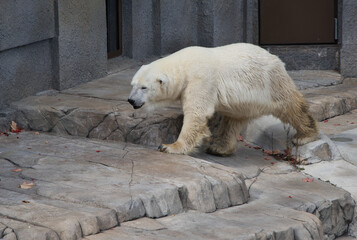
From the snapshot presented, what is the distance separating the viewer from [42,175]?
546 cm

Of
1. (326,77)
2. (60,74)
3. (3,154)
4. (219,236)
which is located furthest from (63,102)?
(326,77)

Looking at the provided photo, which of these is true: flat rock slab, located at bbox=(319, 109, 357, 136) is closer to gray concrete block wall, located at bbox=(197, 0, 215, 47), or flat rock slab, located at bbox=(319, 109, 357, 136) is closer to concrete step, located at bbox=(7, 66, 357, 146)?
concrete step, located at bbox=(7, 66, 357, 146)

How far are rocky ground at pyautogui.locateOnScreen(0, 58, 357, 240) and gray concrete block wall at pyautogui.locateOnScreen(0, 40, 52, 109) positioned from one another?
0.16m

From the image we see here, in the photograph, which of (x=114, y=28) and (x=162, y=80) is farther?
(x=114, y=28)

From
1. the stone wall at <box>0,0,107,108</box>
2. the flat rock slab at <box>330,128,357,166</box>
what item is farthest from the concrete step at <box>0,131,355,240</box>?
the stone wall at <box>0,0,107,108</box>

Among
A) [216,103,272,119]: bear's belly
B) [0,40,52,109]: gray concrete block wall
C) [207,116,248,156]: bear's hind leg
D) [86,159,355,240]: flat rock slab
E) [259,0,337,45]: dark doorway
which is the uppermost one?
[259,0,337,45]: dark doorway

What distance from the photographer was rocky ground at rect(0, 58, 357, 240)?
468 cm

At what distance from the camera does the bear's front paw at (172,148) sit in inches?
249

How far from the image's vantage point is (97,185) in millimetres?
5227

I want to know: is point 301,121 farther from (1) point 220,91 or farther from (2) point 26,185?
(2) point 26,185

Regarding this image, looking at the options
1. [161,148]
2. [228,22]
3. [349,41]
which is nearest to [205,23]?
[228,22]

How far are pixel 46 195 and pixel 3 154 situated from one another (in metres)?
1.28

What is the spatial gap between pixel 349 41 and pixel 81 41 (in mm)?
3818

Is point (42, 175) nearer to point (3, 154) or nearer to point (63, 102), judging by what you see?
point (3, 154)
